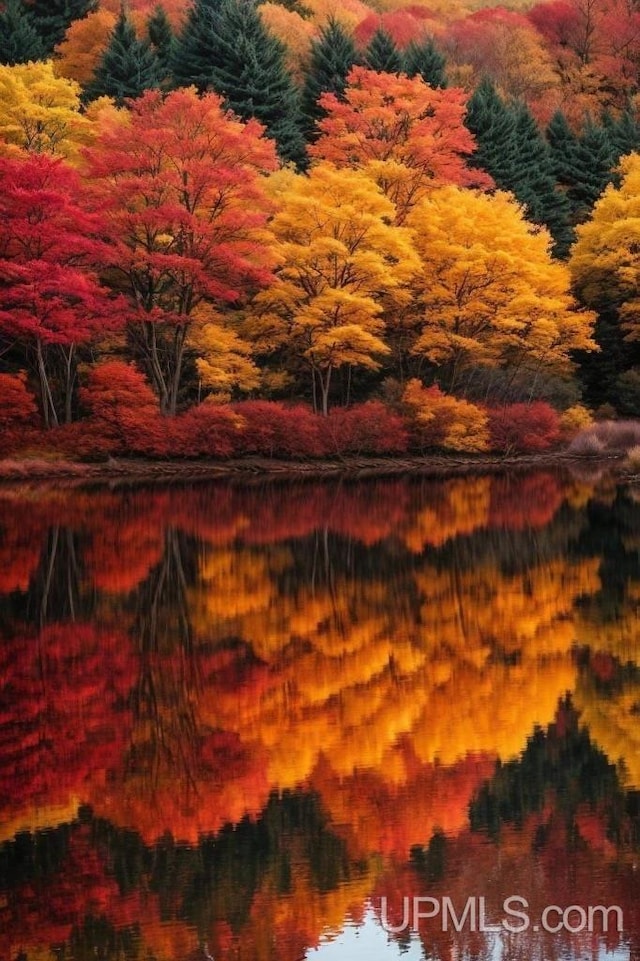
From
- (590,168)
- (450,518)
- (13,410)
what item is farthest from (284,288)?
(590,168)

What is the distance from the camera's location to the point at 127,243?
115ft

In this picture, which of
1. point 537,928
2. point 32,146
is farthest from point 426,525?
point 32,146

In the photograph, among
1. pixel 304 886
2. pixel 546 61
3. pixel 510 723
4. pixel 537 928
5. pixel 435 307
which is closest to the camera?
pixel 537 928

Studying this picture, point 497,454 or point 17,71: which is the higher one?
point 17,71

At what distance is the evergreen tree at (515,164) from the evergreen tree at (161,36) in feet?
46.1

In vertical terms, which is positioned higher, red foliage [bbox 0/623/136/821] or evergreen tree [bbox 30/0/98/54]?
evergreen tree [bbox 30/0/98/54]

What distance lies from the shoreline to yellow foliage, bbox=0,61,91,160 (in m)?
9.31

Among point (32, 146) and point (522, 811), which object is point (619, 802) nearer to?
point (522, 811)

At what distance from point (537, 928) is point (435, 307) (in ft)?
110

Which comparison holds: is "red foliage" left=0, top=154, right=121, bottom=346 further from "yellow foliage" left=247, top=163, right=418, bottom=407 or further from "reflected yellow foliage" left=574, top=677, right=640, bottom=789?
"reflected yellow foliage" left=574, top=677, right=640, bottom=789

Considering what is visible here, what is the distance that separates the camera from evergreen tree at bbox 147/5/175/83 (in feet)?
186

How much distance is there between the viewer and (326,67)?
56.1m

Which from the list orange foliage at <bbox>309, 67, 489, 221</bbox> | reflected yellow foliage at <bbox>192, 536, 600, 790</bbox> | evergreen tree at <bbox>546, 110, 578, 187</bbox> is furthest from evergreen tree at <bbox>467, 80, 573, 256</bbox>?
reflected yellow foliage at <bbox>192, 536, 600, 790</bbox>

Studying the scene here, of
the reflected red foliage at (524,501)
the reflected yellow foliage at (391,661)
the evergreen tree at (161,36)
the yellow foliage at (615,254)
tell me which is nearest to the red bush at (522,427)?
the reflected red foliage at (524,501)
